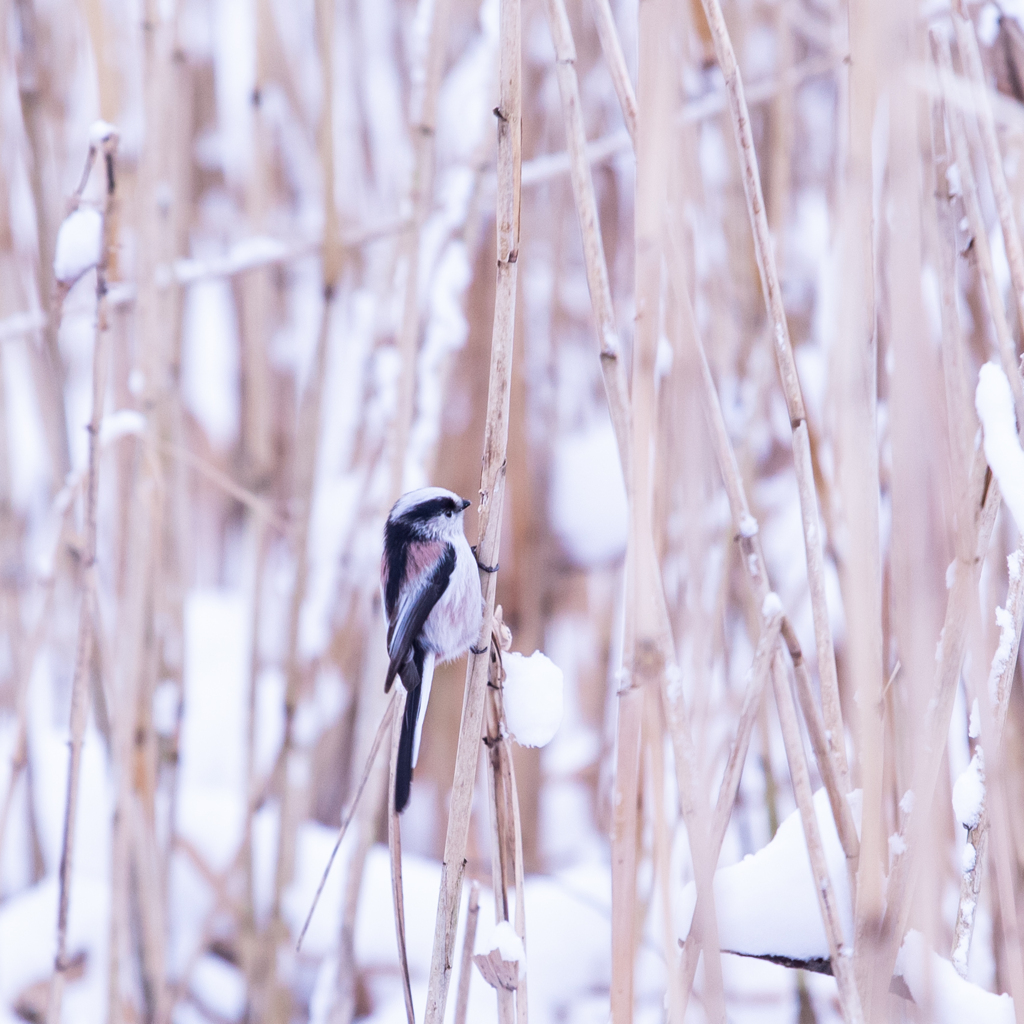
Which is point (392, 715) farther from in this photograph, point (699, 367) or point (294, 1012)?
point (294, 1012)

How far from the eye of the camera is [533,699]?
603mm

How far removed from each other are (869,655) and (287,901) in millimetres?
835

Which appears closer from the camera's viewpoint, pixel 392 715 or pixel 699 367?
pixel 699 367

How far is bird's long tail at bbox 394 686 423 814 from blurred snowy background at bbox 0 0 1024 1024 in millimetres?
115

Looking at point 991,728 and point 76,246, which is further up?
point 76,246

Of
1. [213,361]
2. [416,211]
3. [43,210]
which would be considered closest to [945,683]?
[416,211]

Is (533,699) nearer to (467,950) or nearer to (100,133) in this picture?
(467,950)

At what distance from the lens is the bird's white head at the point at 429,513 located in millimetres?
739

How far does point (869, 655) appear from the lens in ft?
1.67

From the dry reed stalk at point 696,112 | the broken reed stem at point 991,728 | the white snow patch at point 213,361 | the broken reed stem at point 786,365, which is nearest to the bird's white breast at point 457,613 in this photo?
the broken reed stem at point 786,365

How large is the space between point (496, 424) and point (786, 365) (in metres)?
0.18

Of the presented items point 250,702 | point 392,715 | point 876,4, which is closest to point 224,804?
point 250,702

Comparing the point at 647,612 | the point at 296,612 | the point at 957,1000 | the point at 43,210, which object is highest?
the point at 43,210

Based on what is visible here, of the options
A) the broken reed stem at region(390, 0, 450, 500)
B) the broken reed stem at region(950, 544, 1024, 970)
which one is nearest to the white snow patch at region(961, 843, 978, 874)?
the broken reed stem at region(950, 544, 1024, 970)
